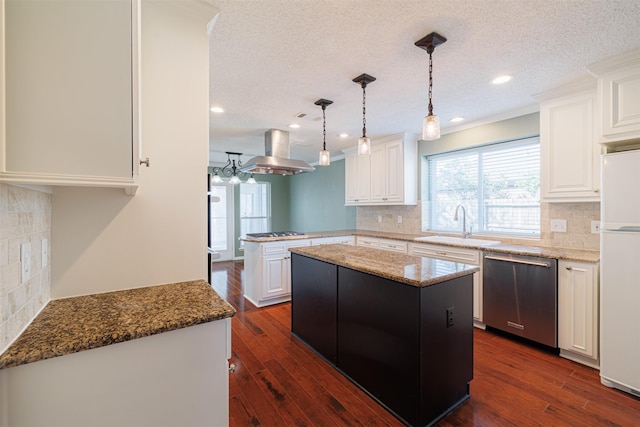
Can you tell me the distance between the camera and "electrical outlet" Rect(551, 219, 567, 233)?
9.24 ft

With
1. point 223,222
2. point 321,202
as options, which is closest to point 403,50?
point 321,202

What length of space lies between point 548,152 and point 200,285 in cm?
320

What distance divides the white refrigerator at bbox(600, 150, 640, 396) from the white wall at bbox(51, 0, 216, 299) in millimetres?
2719

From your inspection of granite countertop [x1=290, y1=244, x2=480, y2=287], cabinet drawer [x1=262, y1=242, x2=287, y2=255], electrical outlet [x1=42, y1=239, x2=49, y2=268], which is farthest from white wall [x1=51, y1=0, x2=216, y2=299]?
cabinet drawer [x1=262, y1=242, x2=287, y2=255]

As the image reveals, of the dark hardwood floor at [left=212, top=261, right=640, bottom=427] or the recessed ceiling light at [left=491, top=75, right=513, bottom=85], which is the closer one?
the dark hardwood floor at [left=212, top=261, right=640, bottom=427]

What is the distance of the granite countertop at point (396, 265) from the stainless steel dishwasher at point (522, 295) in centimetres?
107

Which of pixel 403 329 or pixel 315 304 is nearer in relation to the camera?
pixel 403 329

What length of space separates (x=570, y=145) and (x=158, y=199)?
335 cm

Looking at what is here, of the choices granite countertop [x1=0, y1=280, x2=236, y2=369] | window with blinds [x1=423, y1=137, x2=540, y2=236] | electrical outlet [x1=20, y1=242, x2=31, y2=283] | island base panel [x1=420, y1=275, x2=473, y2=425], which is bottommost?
island base panel [x1=420, y1=275, x2=473, y2=425]

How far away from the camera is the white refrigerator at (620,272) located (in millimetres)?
1850

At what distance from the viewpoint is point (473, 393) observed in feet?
6.40

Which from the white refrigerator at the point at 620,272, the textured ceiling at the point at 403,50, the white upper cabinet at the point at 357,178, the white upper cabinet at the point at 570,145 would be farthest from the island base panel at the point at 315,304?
the white upper cabinet at the point at 357,178

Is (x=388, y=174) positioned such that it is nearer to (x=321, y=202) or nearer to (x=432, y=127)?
(x=321, y=202)

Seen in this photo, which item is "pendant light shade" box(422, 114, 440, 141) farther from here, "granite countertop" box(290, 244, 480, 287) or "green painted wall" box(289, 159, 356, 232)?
"green painted wall" box(289, 159, 356, 232)
